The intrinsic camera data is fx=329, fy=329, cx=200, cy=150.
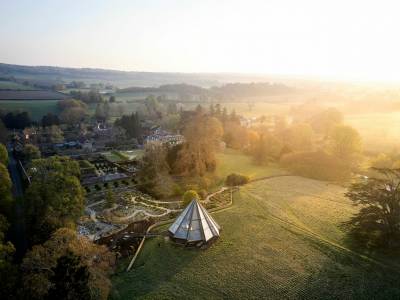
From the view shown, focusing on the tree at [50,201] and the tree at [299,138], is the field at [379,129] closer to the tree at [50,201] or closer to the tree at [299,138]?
the tree at [299,138]

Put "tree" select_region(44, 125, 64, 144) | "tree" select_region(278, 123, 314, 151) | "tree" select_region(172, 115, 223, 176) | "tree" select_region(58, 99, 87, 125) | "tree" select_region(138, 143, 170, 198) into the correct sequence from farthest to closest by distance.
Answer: "tree" select_region(58, 99, 87, 125) < "tree" select_region(44, 125, 64, 144) < "tree" select_region(278, 123, 314, 151) < "tree" select_region(172, 115, 223, 176) < "tree" select_region(138, 143, 170, 198)

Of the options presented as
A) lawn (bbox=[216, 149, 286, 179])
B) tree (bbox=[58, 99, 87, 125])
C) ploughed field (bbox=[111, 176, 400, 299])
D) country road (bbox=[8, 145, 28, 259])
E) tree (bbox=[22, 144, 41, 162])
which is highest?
tree (bbox=[58, 99, 87, 125])

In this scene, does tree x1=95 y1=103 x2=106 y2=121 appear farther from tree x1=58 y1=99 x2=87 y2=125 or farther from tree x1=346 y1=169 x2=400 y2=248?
→ tree x1=346 y1=169 x2=400 y2=248

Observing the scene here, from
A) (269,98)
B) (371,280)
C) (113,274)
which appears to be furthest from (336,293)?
(269,98)

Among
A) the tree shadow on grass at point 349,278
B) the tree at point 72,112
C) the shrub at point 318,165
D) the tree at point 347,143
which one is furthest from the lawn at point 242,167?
the tree at point 72,112

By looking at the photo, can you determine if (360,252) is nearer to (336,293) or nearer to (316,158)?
(336,293)

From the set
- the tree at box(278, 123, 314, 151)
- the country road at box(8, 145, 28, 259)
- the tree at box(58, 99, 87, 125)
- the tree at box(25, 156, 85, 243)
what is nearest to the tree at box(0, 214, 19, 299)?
the tree at box(25, 156, 85, 243)

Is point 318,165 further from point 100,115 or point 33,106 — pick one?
point 33,106
